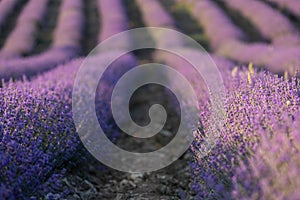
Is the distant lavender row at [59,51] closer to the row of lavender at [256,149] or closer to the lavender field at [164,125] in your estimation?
the lavender field at [164,125]

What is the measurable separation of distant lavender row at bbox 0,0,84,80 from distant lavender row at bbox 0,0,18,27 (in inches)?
51.7

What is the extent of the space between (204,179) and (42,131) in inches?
43.8

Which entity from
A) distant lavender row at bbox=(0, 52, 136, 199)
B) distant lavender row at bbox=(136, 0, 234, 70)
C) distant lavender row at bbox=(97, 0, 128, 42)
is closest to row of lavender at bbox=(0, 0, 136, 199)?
distant lavender row at bbox=(0, 52, 136, 199)

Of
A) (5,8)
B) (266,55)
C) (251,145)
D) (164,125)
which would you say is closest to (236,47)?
(266,55)

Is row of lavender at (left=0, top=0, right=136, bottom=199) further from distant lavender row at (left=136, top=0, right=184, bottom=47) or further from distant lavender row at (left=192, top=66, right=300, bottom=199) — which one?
distant lavender row at (left=136, top=0, right=184, bottom=47)

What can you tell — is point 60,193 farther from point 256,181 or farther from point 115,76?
point 115,76

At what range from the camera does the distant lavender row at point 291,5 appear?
392 inches

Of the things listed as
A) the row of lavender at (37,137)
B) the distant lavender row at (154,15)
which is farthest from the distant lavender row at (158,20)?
the row of lavender at (37,137)

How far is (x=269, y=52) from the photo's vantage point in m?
6.52

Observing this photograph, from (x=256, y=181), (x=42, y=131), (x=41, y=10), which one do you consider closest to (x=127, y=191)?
(x=42, y=131)

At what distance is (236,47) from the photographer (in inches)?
300

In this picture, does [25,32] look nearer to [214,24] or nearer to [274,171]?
[214,24]

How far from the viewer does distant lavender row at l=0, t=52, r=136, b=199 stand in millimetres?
2406

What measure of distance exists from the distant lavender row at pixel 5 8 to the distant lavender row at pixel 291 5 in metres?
6.63
